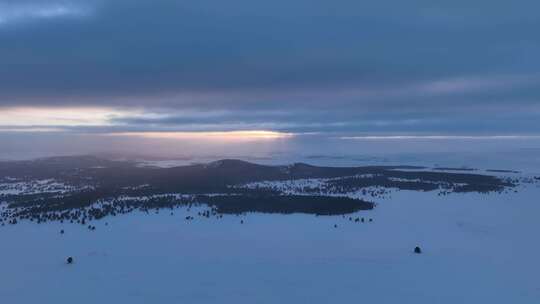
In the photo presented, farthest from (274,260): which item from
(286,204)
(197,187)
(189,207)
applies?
(197,187)

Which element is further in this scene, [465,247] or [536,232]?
[536,232]

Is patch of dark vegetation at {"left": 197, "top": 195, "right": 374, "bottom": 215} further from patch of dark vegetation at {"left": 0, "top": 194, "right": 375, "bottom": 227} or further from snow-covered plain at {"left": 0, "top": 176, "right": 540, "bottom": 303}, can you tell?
snow-covered plain at {"left": 0, "top": 176, "right": 540, "bottom": 303}

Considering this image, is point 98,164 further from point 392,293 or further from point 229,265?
point 392,293

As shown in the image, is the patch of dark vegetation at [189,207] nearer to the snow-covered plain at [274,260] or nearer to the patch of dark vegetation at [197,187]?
the patch of dark vegetation at [197,187]

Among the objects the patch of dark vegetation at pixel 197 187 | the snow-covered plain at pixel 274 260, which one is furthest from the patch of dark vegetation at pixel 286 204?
the snow-covered plain at pixel 274 260

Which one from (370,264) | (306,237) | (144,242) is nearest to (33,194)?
(144,242)

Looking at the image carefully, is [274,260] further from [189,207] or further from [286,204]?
[286,204]

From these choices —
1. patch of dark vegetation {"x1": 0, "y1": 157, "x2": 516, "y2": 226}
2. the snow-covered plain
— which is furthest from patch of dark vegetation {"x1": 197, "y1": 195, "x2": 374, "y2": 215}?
the snow-covered plain
